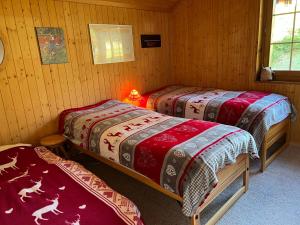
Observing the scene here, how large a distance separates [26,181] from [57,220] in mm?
578

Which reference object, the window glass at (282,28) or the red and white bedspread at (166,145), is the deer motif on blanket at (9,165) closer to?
the red and white bedspread at (166,145)

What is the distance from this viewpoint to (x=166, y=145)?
5.81 feet

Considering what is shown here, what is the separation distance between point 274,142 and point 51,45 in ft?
9.21

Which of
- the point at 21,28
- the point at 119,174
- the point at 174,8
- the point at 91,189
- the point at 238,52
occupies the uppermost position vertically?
the point at 174,8

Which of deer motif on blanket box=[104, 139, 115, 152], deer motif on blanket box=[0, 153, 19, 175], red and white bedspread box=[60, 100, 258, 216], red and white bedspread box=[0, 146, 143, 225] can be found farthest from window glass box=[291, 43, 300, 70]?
deer motif on blanket box=[0, 153, 19, 175]

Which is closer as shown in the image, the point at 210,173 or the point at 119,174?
the point at 210,173

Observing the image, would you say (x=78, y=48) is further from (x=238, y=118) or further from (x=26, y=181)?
(x=238, y=118)

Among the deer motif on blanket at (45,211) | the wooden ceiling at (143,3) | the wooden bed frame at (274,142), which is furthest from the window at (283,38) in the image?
the deer motif on blanket at (45,211)

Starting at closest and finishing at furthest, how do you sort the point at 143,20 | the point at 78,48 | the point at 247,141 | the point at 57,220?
the point at 57,220 → the point at 247,141 → the point at 78,48 → the point at 143,20

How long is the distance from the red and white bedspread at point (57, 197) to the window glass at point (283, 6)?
297 centimetres

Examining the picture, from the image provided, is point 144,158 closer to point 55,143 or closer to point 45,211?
point 45,211

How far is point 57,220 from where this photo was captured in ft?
3.95

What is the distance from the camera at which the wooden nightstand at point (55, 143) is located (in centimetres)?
249

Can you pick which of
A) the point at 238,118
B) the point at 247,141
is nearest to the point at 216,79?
the point at 238,118
